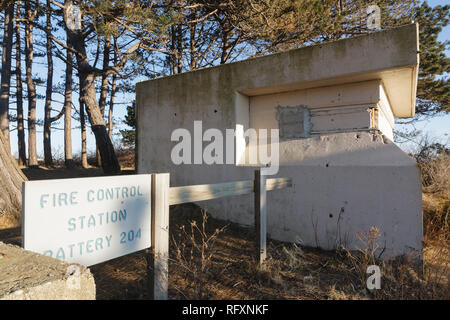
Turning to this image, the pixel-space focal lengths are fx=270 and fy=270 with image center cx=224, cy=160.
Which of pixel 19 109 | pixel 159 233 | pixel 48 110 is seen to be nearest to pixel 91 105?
pixel 159 233

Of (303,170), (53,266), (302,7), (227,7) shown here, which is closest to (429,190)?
(303,170)

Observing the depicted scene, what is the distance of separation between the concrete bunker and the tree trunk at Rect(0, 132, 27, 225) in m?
2.85

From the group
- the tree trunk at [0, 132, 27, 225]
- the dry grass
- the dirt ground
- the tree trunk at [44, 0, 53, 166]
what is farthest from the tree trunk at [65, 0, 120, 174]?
the tree trunk at [44, 0, 53, 166]

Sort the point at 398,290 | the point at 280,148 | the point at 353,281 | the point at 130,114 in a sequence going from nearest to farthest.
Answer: the point at 398,290
the point at 353,281
the point at 280,148
the point at 130,114

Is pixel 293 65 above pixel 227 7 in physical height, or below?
below

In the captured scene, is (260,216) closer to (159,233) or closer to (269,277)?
(269,277)

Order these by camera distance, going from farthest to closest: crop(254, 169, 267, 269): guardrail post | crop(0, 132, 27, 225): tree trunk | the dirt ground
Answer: crop(0, 132, 27, 225): tree trunk → crop(254, 169, 267, 269): guardrail post → the dirt ground

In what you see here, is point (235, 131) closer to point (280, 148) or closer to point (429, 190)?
point (280, 148)

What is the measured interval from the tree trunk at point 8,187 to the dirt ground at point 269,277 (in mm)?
586

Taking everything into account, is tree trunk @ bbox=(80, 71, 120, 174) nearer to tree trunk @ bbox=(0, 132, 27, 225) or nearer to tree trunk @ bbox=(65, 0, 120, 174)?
tree trunk @ bbox=(65, 0, 120, 174)

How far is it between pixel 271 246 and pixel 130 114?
16.0 meters

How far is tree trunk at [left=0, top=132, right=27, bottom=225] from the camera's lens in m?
4.90

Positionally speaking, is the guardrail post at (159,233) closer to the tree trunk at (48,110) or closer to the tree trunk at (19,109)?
the tree trunk at (19,109)
